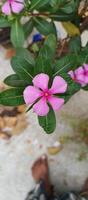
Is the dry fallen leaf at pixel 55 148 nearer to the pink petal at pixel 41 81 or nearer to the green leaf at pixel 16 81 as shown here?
the green leaf at pixel 16 81

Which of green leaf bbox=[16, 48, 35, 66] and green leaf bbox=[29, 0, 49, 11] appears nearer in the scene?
green leaf bbox=[16, 48, 35, 66]

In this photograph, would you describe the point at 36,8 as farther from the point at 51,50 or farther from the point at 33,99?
the point at 33,99

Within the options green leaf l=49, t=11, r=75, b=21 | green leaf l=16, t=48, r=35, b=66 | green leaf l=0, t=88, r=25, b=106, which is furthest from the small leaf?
green leaf l=0, t=88, r=25, b=106

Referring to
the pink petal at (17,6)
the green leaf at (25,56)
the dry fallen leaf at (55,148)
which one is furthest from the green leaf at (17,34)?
the dry fallen leaf at (55,148)

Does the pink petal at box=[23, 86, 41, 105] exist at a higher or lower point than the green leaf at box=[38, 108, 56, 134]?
higher

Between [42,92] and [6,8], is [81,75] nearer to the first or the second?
[42,92]

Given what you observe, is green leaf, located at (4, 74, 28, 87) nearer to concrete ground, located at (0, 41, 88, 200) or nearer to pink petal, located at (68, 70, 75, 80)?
pink petal, located at (68, 70, 75, 80)


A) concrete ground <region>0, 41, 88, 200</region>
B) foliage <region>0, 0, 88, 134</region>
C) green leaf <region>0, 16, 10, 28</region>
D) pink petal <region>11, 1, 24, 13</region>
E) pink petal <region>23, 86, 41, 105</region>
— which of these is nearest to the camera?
pink petal <region>23, 86, 41, 105</region>
